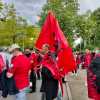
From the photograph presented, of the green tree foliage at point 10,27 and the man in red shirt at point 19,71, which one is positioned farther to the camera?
the green tree foliage at point 10,27

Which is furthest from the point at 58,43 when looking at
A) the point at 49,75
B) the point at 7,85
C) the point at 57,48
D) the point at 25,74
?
the point at 7,85

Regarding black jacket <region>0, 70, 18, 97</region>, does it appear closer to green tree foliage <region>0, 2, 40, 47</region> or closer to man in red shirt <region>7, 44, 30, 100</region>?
man in red shirt <region>7, 44, 30, 100</region>

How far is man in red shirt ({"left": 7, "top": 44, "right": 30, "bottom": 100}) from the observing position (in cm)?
1117

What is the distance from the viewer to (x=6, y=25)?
6125 centimetres

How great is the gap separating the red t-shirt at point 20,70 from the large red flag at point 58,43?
1.67 ft

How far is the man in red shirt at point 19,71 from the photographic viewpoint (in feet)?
36.7

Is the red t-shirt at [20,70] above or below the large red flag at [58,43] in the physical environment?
below

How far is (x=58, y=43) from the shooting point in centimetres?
1132

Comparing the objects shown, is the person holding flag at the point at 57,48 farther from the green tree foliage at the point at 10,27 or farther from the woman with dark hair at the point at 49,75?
the green tree foliage at the point at 10,27

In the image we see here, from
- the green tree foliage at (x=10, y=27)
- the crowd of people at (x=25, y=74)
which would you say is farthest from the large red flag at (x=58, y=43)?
the green tree foliage at (x=10, y=27)

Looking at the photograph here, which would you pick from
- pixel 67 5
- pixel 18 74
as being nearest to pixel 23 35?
pixel 67 5

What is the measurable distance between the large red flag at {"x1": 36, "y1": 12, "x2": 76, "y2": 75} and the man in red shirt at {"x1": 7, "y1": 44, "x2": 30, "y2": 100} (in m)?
0.49

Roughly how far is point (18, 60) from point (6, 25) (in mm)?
50380

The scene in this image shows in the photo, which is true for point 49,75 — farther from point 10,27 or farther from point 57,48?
point 10,27
